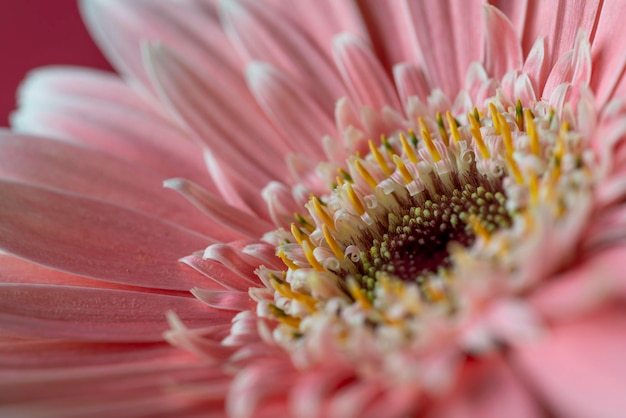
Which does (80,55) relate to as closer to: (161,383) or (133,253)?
(133,253)

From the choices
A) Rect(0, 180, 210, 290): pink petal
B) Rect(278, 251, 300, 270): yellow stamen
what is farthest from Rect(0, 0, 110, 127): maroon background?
Rect(278, 251, 300, 270): yellow stamen

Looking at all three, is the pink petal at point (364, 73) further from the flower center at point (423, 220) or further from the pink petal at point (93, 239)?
the pink petal at point (93, 239)

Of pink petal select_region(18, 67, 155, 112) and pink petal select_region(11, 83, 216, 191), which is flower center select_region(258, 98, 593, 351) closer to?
pink petal select_region(11, 83, 216, 191)

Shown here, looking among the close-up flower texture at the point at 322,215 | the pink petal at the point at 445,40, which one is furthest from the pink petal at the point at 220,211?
the pink petal at the point at 445,40

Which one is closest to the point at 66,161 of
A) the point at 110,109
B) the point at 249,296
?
the point at 110,109

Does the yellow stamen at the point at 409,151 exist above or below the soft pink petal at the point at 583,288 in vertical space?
above

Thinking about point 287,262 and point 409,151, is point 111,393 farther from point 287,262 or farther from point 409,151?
point 409,151
